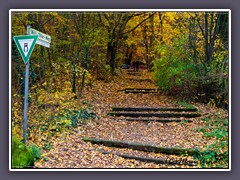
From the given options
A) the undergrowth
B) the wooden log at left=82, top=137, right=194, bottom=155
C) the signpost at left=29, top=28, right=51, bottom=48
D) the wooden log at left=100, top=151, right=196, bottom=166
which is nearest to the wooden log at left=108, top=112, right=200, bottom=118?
the undergrowth

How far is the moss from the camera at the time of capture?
5559 mm

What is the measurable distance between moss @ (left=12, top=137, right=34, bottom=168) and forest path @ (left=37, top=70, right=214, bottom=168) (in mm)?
212

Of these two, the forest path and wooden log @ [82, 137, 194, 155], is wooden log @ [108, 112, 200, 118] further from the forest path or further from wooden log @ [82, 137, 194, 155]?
wooden log @ [82, 137, 194, 155]

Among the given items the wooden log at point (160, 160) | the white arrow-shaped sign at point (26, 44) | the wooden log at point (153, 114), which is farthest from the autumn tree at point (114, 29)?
the white arrow-shaped sign at point (26, 44)

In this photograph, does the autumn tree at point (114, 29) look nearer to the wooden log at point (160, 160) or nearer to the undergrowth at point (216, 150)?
the undergrowth at point (216, 150)

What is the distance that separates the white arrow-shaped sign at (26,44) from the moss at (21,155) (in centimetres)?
153

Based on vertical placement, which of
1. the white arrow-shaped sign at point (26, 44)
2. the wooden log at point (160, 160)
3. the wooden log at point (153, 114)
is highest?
the white arrow-shaped sign at point (26, 44)

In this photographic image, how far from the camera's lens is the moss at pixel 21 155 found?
556cm

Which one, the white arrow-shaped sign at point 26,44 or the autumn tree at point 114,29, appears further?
the autumn tree at point 114,29

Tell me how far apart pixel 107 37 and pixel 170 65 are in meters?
4.53

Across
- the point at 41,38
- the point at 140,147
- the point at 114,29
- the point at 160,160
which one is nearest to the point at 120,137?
the point at 140,147

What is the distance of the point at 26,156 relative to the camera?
5695mm
